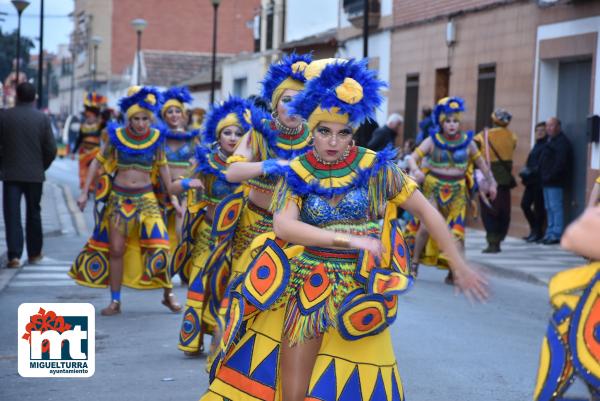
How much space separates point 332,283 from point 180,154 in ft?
25.8

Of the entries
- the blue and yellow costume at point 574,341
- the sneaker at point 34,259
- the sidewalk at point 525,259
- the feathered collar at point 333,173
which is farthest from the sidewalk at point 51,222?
the blue and yellow costume at point 574,341

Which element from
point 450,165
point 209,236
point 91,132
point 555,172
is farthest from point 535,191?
point 209,236

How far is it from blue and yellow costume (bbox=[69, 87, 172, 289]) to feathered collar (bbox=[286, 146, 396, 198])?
4.99 meters

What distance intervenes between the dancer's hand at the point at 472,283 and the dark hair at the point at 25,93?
32.6 feet

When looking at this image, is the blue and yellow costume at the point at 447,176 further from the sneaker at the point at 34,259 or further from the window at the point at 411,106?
the window at the point at 411,106

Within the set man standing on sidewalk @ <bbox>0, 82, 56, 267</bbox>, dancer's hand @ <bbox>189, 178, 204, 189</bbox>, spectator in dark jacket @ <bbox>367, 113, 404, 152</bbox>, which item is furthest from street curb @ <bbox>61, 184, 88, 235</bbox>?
dancer's hand @ <bbox>189, 178, 204, 189</bbox>

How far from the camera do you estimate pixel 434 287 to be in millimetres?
12930

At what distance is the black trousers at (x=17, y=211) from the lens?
1370 centimetres

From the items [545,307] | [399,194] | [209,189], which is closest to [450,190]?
[545,307]

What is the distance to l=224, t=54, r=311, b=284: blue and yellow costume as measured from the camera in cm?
683

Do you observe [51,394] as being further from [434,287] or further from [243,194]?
[434,287]

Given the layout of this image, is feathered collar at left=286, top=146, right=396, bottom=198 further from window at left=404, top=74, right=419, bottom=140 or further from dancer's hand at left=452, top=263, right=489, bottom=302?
window at left=404, top=74, right=419, bottom=140

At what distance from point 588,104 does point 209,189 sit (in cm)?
1061

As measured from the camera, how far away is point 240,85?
45969mm
